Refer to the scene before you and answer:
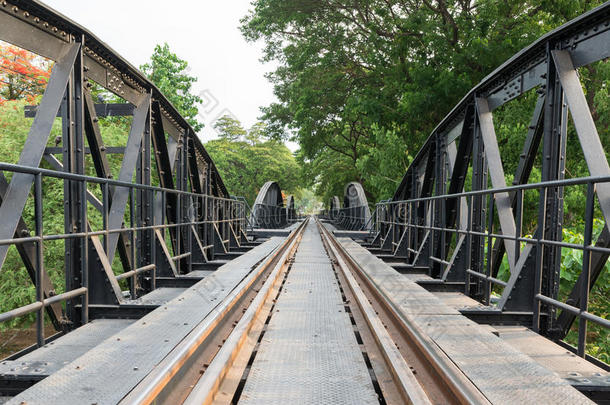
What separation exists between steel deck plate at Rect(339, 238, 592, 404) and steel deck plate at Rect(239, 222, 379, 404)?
1.90 feet

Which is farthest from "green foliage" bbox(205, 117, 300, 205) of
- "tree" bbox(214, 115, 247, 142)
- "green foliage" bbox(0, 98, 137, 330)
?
"green foliage" bbox(0, 98, 137, 330)

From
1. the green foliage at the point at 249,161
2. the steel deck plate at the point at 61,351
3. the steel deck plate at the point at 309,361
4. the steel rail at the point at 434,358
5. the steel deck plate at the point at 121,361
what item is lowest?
the steel deck plate at the point at 309,361

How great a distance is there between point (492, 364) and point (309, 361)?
4.04 feet

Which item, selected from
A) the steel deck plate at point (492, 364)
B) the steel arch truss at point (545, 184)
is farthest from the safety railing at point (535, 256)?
the steel deck plate at point (492, 364)

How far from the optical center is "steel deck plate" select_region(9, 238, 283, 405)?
1.92 meters

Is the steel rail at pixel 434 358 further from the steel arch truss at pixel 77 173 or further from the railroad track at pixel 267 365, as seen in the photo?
the steel arch truss at pixel 77 173

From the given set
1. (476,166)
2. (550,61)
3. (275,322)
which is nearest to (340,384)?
(275,322)

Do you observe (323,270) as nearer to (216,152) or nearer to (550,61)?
(550,61)

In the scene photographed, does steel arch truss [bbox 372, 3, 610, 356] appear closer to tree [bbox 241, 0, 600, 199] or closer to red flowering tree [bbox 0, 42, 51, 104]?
tree [bbox 241, 0, 600, 199]

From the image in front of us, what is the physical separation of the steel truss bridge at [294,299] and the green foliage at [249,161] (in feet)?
118

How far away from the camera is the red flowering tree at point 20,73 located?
1752 cm

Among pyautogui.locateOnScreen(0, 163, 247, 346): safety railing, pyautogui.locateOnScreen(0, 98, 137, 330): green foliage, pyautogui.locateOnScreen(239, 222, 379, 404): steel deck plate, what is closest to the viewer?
pyautogui.locateOnScreen(239, 222, 379, 404): steel deck plate

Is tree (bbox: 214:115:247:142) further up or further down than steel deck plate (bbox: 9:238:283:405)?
further up

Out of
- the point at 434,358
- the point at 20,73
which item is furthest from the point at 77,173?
the point at 20,73
